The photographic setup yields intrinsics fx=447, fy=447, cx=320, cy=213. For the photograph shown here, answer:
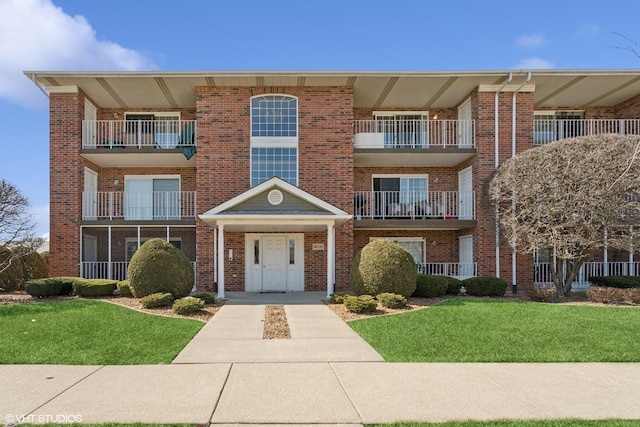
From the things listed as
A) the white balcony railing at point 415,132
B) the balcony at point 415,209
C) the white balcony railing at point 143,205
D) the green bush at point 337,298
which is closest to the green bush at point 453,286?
the balcony at point 415,209

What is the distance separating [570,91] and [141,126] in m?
17.6

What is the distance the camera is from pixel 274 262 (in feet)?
56.3

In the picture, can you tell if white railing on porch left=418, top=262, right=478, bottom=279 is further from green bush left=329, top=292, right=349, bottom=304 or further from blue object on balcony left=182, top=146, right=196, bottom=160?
blue object on balcony left=182, top=146, right=196, bottom=160

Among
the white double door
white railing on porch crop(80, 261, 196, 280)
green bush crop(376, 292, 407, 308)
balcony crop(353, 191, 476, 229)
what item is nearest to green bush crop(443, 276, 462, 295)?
balcony crop(353, 191, 476, 229)

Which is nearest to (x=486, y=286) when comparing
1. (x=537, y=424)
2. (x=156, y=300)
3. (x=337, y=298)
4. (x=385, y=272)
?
(x=385, y=272)

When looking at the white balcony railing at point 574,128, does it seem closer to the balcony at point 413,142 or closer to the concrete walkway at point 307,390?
the balcony at point 413,142

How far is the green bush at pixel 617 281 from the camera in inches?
611

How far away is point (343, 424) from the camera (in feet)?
15.2

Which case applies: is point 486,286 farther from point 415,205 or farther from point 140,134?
point 140,134

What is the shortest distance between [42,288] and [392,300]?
10.8 m

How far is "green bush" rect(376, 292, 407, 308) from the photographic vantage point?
1194cm

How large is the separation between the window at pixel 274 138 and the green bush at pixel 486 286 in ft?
23.7

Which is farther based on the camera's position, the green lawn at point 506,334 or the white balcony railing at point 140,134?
the white balcony railing at point 140,134

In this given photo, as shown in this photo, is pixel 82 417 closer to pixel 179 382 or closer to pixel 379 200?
pixel 179 382
